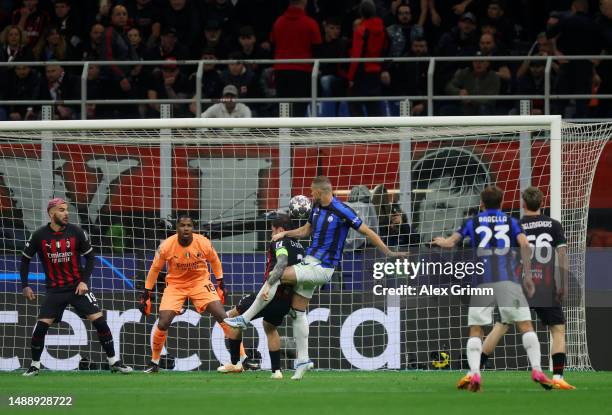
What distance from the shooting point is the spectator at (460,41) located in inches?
714

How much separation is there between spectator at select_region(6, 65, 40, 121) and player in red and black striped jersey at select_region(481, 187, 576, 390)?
8358 mm

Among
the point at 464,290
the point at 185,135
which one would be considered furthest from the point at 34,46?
the point at 464,290

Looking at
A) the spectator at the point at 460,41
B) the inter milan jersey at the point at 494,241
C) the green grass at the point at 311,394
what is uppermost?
the spectator at the point at 460,41

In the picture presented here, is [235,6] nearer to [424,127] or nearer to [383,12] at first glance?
[383,12]

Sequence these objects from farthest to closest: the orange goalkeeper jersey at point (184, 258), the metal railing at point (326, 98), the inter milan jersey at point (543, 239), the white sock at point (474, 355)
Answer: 1. the metal railing at point (326, 98)
2. the orange goalkeeper jersey at point (184, 258)
3. the inter milan jersey at point (543, 239)
4. the white sock at point (474, 355)

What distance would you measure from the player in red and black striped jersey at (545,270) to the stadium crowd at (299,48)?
187 inches

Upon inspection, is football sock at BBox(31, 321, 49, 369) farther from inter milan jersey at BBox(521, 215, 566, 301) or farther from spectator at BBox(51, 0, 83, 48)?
spectator at BBox(51, 0, 83, 48)

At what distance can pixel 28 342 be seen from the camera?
16.6m

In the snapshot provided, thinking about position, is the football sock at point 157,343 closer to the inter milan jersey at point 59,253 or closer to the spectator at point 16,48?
the inter milan jersey at point 59,253

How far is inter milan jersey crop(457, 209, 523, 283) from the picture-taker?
11898mm

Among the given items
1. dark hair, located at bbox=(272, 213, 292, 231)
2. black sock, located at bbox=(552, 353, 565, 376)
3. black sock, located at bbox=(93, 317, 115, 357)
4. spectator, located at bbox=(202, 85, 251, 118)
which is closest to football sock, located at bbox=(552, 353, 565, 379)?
black sock, located at bbox=(552, 353, 565, 376)

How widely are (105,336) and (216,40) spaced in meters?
5.61

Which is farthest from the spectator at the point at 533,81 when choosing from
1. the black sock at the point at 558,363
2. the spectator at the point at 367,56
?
the black sock at the point at 558,363

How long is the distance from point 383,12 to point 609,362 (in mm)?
6387
